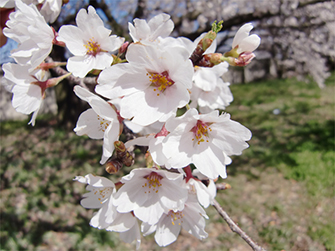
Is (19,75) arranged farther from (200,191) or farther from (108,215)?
(200,191)

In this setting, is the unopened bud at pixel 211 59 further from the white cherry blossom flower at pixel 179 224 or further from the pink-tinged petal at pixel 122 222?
the pink-tinged petal at pixel 122 222

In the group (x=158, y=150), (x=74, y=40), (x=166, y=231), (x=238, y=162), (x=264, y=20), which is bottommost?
(x=238, y=162)

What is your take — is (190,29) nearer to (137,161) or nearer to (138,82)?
(137,161)

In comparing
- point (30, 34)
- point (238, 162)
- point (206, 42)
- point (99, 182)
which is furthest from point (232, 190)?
point (30, 34)

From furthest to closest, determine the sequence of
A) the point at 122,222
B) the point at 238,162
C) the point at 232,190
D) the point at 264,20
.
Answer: the point at 238,162, the point at 264,20, the point at 232,190, the point at 122,222

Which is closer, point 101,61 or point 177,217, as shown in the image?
point 101,61
